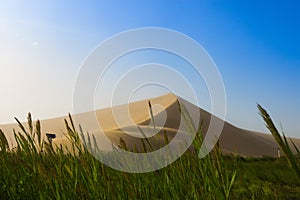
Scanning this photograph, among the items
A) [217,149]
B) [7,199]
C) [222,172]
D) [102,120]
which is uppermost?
[102,120]

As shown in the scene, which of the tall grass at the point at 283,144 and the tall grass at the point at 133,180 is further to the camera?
the tall grass at the point at 133,180

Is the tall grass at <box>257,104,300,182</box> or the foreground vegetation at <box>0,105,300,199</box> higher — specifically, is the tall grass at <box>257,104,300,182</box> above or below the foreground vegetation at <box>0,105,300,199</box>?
above

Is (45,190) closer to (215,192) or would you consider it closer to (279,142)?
(215,192)

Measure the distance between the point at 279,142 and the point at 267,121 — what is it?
50 millimetres

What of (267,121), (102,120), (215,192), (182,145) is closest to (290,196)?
(182,145)

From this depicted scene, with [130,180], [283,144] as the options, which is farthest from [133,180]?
[283,144]

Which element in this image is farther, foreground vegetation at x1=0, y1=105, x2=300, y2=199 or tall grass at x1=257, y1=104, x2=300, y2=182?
foreground vegetation at x1=0, y1=105, x2=300, y2=199

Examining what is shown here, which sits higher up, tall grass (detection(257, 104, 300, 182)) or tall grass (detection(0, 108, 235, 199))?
tall grass (detection(257, 104, 300, 182))

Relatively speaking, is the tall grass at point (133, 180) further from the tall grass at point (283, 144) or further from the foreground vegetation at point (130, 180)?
the tall grass at point (283, 144)

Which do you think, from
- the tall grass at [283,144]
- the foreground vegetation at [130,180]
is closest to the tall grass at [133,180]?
the foreground vegetation at [130,180]

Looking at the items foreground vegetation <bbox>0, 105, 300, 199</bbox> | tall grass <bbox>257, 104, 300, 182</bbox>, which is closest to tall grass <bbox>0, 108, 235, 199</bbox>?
→ foreground vegetation <bbox>0, 105, 300, 199</bbox>

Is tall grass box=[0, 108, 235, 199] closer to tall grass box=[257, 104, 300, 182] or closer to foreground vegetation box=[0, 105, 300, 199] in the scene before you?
foreground vegetation box=[0, 105, 300, 199]

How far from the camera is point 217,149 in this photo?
1.62 meters

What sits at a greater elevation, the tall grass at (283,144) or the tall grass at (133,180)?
the tall grass at (283,144)
